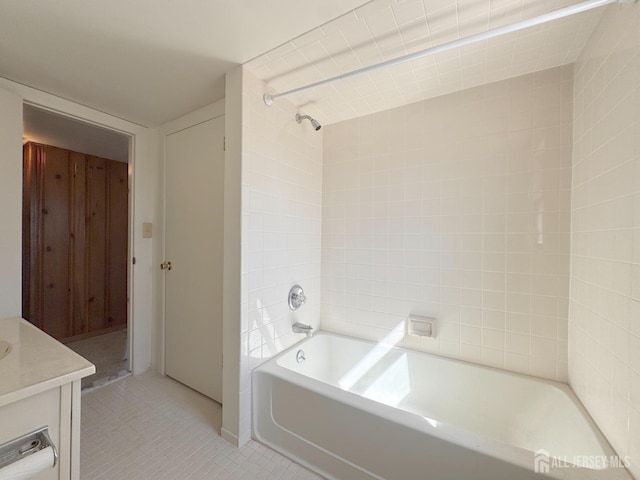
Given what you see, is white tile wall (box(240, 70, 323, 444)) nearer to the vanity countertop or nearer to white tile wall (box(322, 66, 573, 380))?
white tile wall (box(322, 66, 573, 380))

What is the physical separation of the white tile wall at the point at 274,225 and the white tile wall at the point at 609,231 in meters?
1.54

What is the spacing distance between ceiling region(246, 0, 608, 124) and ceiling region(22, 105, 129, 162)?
5.89 ft

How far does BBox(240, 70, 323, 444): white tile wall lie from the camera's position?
1.46 metres

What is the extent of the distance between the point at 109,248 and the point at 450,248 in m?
3.77

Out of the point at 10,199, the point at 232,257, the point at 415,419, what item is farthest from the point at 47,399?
the point at 10,199

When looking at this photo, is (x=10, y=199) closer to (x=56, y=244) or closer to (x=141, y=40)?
(x=141, y=40)

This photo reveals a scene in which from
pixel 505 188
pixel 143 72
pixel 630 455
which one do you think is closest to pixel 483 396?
pixel 630 455

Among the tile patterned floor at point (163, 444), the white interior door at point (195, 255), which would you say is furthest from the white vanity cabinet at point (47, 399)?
the white interior door at point (195, 255)

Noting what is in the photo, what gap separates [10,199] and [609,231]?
9.90 ft

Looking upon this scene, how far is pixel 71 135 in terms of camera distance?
2.38m

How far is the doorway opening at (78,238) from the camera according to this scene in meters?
2.52

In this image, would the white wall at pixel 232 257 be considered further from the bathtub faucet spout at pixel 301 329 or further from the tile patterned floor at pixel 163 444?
the bathtub faucet spout at pixel 301 329

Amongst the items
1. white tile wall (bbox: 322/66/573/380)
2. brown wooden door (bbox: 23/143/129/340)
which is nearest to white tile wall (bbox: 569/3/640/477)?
white tile wall (bbox: 322/66/573/380)

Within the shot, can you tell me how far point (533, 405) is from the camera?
1.36 metres
